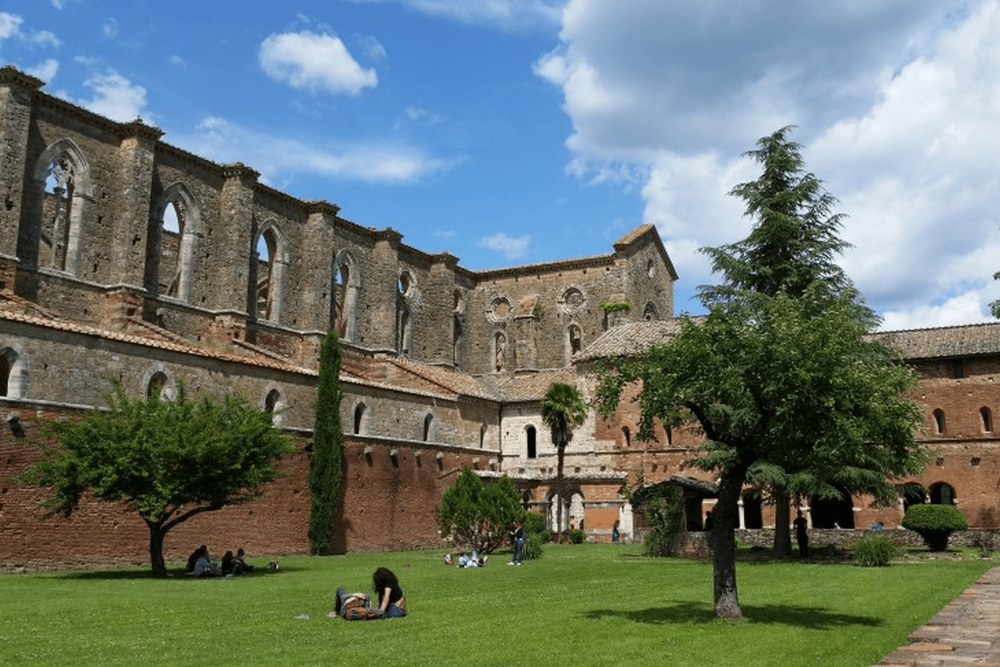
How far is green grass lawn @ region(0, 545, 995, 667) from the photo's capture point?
1030 centimetres

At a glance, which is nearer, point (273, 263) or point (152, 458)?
point (152, 458)

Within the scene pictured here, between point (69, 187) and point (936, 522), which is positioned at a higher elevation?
point (69, 187)

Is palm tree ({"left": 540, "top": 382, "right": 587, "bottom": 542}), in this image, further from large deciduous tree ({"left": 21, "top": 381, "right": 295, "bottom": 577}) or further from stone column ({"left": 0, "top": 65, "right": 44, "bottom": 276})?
stone column ({"left": 0, "top": 65, "right": 44, "bottom": 276})

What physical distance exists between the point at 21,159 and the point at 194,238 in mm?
8240

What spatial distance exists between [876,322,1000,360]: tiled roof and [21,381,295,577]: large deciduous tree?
2807cm

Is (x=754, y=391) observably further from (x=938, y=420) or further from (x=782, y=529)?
(x=938, y=420)

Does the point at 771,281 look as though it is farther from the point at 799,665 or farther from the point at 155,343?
the point at 799,665

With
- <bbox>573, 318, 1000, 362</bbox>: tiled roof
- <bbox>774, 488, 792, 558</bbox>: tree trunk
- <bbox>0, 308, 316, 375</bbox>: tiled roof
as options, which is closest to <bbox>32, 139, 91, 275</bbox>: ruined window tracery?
<bbox>0, 308, 316, 375</bbox>: tiled roof

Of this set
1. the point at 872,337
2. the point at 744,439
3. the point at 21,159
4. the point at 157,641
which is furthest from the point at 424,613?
the point at 872,337

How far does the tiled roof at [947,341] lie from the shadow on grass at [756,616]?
26905 millimetres

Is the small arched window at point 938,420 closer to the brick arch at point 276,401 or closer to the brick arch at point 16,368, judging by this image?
the brick arch at point 276,401

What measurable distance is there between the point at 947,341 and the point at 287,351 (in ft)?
93.0

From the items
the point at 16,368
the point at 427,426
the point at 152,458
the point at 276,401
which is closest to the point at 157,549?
the point at 152,458

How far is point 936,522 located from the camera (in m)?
30.0
